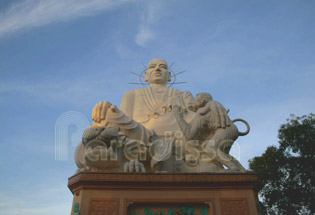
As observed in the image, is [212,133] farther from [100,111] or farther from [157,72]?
[157,72]

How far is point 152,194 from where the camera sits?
4.31 m

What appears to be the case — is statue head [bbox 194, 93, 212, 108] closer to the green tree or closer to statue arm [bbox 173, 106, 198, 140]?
statue arm [bbox 173, 106, 198, 140]

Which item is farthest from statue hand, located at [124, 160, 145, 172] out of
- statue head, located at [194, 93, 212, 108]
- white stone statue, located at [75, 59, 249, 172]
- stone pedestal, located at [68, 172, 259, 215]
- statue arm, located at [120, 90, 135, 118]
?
statue arm, located at [120, 90, 135, 118]

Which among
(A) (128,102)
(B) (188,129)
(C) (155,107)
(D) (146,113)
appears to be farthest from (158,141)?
(A) (128,102)

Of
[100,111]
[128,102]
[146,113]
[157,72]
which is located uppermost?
[157,72]

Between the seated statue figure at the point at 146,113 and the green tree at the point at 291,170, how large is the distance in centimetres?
642

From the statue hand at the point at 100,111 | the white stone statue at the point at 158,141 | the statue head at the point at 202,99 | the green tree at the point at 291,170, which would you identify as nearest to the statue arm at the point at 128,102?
the white stone statue at the point at 158,141

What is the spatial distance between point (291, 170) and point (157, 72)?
7171 millimetres

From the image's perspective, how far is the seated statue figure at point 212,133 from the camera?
195 inches

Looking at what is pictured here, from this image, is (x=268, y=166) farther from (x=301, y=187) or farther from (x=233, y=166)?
(x=233, y=166)

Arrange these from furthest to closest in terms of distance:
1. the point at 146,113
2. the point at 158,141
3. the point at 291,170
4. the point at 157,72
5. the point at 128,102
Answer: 1. the point at 291,170
2. the point at 157,72
3. the point at 128,102
4. the point at 146,113
5. the point at 158,141

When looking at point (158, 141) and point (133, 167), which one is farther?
point (158, 141)

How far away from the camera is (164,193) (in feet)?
14.2

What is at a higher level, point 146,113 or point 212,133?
point 146,113
